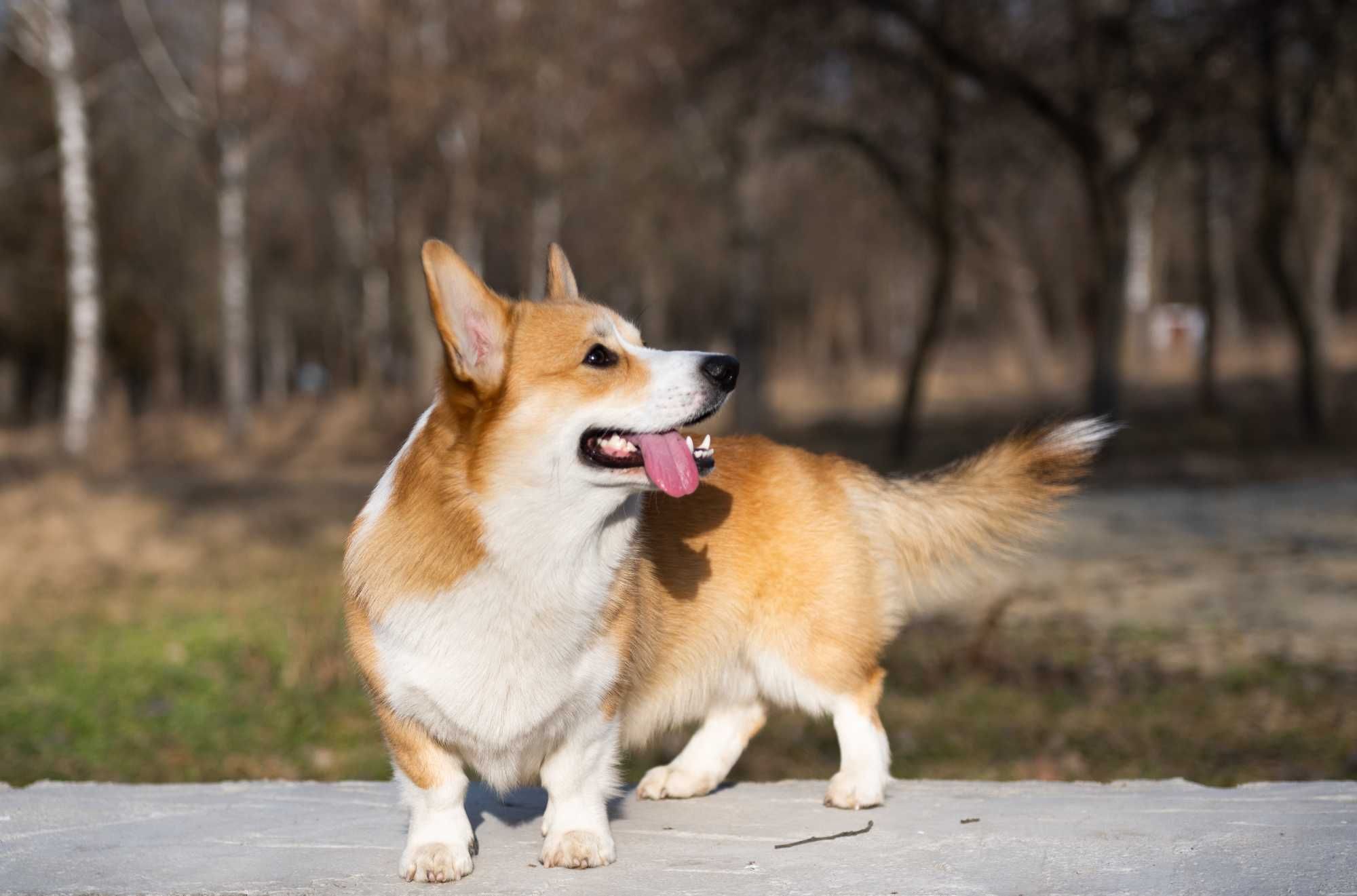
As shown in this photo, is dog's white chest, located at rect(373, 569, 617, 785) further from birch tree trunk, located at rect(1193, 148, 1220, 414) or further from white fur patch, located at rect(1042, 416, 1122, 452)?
birch tree trunk, located at rect(1193, 148, 1220, 414)

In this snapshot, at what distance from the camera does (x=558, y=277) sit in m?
3.72

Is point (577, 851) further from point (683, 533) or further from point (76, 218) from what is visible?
point (76, 218)

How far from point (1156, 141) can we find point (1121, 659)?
375 inches

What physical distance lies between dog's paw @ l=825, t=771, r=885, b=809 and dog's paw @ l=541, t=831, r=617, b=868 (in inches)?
31.2

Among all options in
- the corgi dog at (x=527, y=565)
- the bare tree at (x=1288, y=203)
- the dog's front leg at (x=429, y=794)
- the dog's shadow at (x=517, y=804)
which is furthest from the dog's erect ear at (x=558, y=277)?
the bare tree at (x=1288, y=203)

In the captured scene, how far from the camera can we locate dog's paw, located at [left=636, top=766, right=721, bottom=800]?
3.96 meters

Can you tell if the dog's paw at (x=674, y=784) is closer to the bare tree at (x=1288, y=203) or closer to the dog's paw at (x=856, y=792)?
the dog's paw at (x=856, y=792)

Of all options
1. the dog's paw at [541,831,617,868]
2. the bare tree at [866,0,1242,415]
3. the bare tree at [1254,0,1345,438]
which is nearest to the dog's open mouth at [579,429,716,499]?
the dog's paw at [541,831,617,868]

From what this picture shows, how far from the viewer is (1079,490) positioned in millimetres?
4062

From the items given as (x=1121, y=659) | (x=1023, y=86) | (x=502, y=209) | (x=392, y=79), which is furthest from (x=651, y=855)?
(x=502, y=209)

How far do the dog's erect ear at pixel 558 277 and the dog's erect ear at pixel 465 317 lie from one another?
53 centimetres

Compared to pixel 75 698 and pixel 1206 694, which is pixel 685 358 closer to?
pixel 1206 694

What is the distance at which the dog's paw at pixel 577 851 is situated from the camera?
10.3 ft

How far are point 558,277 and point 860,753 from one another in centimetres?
160
